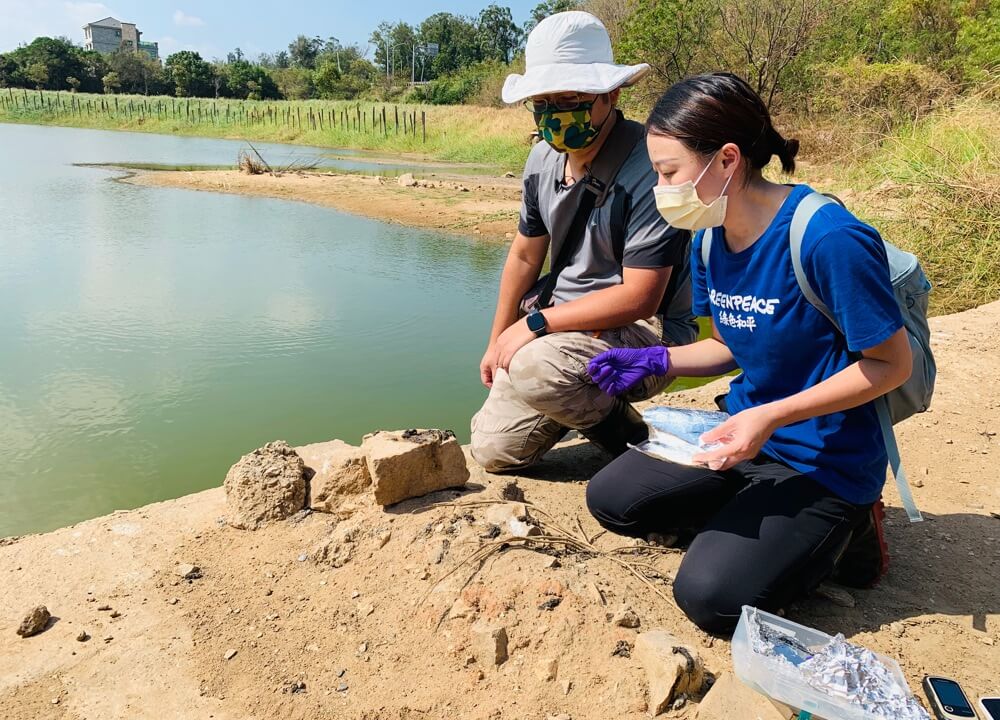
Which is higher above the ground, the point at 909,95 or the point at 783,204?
the point at 909,95

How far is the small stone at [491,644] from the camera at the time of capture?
5.96 feet

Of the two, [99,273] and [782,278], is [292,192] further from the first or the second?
[782,278]

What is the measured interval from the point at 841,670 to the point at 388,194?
1178 centimetres

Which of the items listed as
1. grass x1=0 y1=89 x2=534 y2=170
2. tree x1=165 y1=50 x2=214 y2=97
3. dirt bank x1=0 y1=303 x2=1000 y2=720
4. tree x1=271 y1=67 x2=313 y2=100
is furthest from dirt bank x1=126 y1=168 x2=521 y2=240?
tree x1=165 y1=50 x2=214 y2=97

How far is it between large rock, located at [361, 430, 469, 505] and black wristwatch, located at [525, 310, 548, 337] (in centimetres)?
47

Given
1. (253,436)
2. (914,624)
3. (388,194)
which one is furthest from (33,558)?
(388,194)

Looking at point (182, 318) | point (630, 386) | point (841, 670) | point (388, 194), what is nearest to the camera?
point (841, 670)

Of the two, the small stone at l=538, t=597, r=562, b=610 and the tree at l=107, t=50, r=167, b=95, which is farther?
the tree at l=107, t=50, r=167, b=95

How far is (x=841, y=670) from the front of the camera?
63.2 inches

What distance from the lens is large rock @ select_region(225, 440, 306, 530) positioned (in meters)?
2.53

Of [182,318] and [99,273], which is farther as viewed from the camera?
[99,273]

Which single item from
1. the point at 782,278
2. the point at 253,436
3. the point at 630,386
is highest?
the point at 782,278

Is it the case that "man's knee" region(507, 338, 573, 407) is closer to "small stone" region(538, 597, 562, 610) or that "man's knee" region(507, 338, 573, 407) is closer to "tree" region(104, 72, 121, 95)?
"small stone" region(538, 597, 562, 610)

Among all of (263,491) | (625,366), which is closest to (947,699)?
(625,366)
